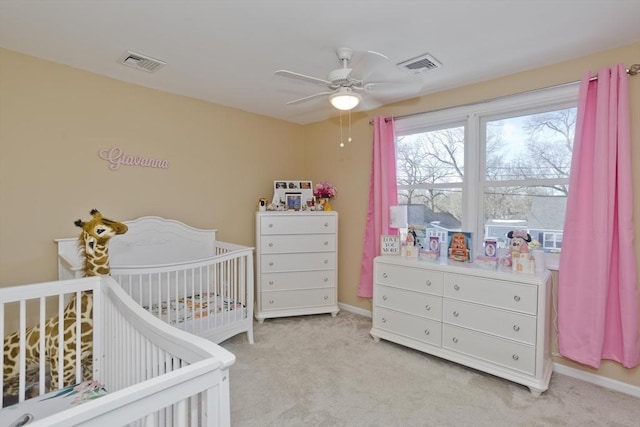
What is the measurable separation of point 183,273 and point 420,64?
8.75ft

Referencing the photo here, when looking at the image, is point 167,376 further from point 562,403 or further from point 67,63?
point 67,63


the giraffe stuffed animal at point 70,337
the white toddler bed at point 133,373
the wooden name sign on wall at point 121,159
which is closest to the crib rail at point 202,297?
the giraffe stuffed animal at point 70,337

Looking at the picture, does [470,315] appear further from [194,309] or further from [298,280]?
[194,309]

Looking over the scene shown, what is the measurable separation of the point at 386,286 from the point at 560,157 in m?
1.75

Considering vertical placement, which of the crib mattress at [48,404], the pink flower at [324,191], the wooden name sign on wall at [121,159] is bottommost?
the crib mattress at [48,404]

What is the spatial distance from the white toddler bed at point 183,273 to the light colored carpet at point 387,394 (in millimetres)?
337

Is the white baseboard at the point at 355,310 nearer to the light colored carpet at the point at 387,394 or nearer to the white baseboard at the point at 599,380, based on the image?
the light colored carpet at the point at 387,394

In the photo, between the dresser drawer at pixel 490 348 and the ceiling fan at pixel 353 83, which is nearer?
the ceiling fan at pixel 353 83

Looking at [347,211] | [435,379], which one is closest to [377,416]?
[435,379]

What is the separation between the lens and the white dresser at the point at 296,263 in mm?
3375

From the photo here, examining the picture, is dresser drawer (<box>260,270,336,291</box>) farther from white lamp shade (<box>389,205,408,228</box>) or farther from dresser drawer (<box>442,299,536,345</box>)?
dresser drawer (<box>442,299,536,345</box>)

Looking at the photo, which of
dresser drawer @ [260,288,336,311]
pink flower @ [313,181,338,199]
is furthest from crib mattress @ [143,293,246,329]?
pink flower @ [313,181,338,199]

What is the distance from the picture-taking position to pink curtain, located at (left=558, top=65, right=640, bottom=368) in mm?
2096

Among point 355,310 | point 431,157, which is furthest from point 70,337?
point 431,157
